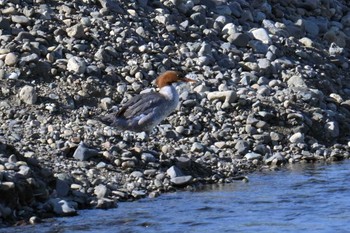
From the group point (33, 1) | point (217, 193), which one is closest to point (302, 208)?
point (217, 193)

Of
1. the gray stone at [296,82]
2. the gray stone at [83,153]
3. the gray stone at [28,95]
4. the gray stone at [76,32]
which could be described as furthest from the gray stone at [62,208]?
the gray stone at [296,82]

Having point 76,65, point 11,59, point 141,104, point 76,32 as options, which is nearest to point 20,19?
point 76,32

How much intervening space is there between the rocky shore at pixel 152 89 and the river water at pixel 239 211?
0.31m

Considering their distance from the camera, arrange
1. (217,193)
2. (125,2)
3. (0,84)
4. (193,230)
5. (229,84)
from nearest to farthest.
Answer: (193,230), (217,193), (0,84), (229,84), (125,2)

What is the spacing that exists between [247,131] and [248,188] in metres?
2.35

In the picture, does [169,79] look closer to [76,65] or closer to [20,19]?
[76,65]

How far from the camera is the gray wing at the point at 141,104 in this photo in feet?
52.5

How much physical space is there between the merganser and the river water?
5.50 ft

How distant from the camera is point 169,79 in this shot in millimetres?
16812

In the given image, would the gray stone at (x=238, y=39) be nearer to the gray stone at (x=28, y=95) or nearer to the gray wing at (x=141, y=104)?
the gray wing at (x=141, y=104)

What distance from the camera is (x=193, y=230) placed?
1228 cm

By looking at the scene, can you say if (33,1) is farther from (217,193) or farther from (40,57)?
(217,193)

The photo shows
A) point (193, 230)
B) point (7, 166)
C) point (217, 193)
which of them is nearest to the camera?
point (193, 230)

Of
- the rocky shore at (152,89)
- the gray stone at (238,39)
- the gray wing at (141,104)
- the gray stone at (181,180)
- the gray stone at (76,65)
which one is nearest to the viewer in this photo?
the rocky shore at (152,89)
